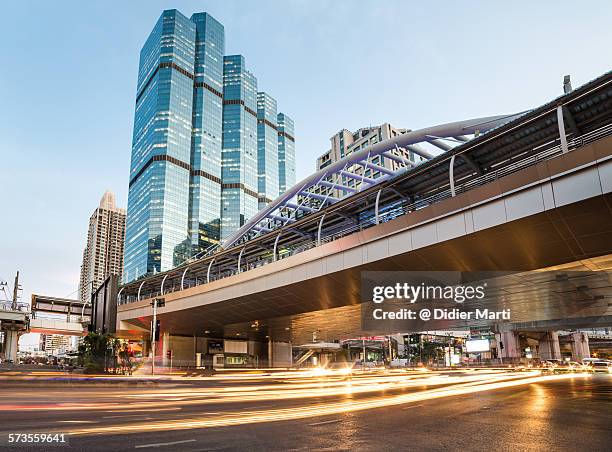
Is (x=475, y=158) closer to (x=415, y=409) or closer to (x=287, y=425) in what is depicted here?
(x=415, y=409)

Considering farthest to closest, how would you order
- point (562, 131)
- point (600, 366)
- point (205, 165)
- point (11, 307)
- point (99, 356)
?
1. point (205, 165)
2. point (11, 307)
3. point (600, 366)
4. point (99, 356)
5. point (562, 131)

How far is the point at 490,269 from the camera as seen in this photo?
25.1m

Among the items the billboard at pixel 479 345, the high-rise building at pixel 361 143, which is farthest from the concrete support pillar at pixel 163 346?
the high-rise building at pixel 361 143

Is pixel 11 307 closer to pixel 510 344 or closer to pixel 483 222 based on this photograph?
pixel 483 222

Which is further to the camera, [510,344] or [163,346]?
[510,344]

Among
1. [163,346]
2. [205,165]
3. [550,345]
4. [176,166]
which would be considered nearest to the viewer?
[163,346]

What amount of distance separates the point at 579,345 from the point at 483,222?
12480cm

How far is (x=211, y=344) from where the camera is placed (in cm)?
7100

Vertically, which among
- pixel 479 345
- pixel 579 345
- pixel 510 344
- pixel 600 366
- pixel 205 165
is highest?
pixel 205 165

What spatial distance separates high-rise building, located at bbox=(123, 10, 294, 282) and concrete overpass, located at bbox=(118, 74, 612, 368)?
424 feet

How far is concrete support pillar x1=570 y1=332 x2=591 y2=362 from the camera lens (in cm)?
12038

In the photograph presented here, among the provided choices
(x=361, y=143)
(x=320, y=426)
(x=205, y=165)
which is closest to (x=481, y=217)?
(x=320, y=426)

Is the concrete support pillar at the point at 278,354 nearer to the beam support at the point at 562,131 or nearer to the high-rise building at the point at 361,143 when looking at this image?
the beam support at the point at 562,131

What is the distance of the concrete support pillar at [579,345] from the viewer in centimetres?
12038
